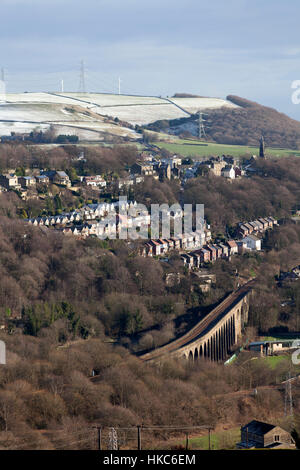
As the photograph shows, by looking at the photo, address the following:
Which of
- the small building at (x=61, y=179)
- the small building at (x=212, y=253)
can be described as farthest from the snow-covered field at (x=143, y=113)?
the small building at (x=212, y=253)

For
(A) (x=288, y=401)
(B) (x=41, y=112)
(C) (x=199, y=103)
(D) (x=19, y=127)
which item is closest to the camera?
(A) (x=288, y=401)

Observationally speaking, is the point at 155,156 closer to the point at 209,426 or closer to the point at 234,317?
the point at 234,317

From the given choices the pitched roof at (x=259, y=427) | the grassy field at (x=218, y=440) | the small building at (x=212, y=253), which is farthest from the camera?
the small building at (x=212, y=253)

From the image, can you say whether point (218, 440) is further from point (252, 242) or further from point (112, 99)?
point (112, 99)

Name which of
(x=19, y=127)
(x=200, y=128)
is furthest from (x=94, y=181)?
(x=200, y=128)

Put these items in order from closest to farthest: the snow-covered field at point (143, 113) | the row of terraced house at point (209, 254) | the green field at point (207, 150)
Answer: the row of terraced house at point (209, 254), the green field at point (207, 150), the snow-covered field at point (143, 113)

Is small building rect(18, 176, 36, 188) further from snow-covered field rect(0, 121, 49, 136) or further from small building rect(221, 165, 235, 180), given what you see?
snow-covered field rect(0, 121, 49, 136)

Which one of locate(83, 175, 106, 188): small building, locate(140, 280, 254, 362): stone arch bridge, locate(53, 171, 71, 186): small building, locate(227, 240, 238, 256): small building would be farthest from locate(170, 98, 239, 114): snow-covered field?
locate(140, 280, 254, 362): stone arch bridge

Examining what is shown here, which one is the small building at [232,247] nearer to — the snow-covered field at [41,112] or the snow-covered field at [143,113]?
the snow-covered field at [41,112]
